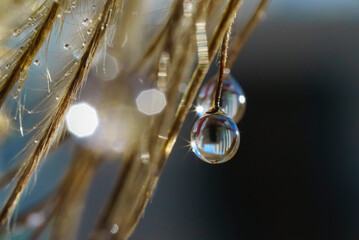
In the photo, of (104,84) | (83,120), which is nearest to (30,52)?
(104,84)

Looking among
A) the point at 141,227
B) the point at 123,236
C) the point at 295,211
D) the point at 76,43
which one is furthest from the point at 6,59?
the point at 295,211

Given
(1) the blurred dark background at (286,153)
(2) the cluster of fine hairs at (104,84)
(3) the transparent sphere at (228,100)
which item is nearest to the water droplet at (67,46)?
(2) the cluster of fine hairs at (104,84)

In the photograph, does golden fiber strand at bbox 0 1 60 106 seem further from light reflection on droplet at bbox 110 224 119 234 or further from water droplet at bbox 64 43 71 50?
light reflection on droplet at bbox 110 224 119 234

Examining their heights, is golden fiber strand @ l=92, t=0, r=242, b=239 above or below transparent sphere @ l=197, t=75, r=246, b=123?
below

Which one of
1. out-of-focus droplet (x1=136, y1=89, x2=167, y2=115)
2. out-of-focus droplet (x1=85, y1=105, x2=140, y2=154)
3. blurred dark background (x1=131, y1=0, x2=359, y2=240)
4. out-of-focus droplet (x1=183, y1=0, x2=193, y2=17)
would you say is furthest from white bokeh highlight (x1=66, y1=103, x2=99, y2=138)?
blurred dark background (x1=131, y1=0, x2=359, y2=240)

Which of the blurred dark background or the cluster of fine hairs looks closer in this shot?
the cluster of fine hairs

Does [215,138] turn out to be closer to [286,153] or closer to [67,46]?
[67,46]
